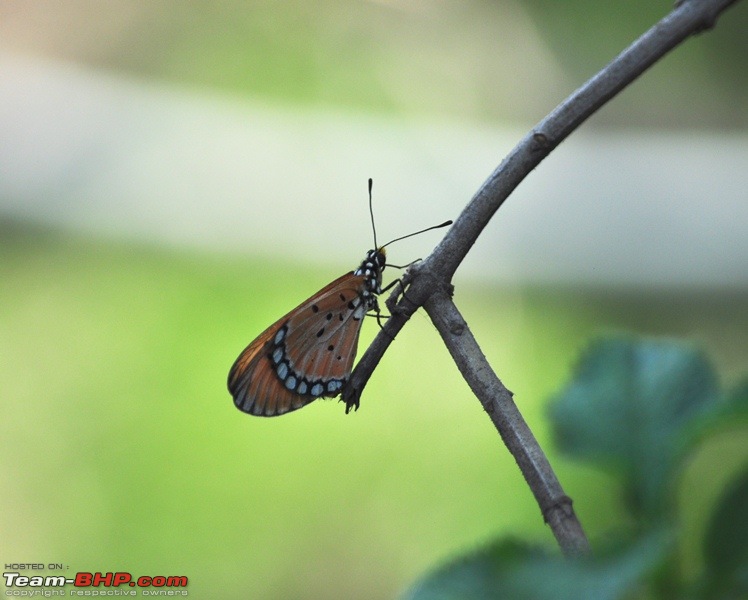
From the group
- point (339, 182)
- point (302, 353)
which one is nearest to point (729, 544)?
point (302, 353)

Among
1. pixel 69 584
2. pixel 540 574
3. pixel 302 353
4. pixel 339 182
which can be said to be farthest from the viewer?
pixel 339 182

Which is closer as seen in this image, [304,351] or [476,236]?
[476,236]

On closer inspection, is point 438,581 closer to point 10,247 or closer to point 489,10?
point 10,247

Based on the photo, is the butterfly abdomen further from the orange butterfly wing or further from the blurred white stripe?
the blurred white stripe

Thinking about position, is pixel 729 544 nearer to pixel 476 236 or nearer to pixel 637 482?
pixel 637 482

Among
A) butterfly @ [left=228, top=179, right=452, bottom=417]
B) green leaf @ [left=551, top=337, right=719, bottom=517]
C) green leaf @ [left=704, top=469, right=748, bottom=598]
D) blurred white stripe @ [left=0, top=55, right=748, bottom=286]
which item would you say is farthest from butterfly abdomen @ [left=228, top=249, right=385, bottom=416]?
blurred white stripe @ [left=0, top=55, right=748, bottom=286]

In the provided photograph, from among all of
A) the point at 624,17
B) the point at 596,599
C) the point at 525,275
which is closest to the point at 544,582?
the point at 596,599

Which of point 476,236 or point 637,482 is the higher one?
point 476,236
